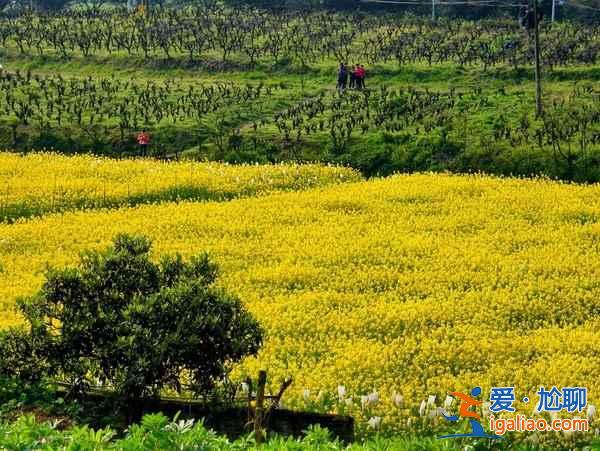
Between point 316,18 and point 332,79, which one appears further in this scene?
point 316,18

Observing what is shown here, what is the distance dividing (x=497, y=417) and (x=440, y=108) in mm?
26475

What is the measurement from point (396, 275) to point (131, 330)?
9.49 m

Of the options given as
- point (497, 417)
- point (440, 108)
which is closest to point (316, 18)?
point (440, 108)

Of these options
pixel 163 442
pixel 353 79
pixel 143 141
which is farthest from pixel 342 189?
pixel 163 442

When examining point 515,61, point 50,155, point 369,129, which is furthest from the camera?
point 515,61

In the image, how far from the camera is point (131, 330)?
42.3 feet

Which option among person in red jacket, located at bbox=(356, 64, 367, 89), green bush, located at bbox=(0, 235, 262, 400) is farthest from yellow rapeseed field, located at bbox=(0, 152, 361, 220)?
green bush, located at bbox=(0, 235, 262, 400)

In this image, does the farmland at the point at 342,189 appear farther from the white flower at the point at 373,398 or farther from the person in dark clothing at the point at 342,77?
the person in dark clothing at the point at 342,77

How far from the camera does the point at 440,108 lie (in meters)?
39.4

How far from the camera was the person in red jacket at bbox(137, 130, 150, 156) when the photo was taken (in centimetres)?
3709

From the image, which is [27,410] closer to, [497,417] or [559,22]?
[497,417]

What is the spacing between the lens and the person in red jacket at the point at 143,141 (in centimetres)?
3709

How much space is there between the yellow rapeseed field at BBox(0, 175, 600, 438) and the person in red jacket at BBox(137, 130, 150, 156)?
9.05 meters

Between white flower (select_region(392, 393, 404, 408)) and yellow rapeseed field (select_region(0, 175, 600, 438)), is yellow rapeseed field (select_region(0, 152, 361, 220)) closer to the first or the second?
yellow rapeseed field (select_region(0, 175, 600, 438))
